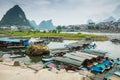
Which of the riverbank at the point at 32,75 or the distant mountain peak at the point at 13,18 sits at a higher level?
the distant mountain peak at the point at 13,18

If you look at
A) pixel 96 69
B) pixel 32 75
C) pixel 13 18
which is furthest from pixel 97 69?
pixel 13 18

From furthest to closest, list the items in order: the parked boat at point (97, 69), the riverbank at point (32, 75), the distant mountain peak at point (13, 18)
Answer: the distant mountain peak at point (13, 18), the parked boat at point (97, 69), the riverbank at point (32, 75)

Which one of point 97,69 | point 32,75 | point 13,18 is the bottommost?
point 97,69

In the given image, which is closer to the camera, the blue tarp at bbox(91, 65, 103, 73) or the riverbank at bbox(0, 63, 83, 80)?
the riverbank at bbox(0, 63, 83, 80)

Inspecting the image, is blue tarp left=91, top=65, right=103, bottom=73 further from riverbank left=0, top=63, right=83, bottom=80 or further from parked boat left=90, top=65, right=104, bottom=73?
riverbank left=0, top=63, right=83, bottom=80

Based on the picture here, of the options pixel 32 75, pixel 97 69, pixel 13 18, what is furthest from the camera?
pixel 13 18

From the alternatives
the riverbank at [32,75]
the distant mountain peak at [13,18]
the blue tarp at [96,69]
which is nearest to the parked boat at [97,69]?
the blue tarp at [96,69]

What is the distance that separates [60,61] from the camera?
2380 cm

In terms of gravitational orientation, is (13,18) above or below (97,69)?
above

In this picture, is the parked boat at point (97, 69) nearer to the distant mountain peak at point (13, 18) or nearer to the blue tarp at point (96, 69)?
the blue tarp at point (96, 69)

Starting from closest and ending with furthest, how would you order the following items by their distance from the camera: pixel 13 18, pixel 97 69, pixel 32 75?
1. pixel 32 75
2. pixel 97 69
3. pixel 13 18

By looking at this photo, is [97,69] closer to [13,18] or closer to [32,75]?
[32,75]

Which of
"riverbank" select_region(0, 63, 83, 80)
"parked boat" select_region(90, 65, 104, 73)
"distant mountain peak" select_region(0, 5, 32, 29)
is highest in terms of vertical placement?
"distant mountain peak" select_region(0, 5, 32, 29)

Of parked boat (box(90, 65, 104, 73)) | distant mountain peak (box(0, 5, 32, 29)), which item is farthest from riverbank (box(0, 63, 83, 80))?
distant mountain peak (box(0, 5, 32, 29))
